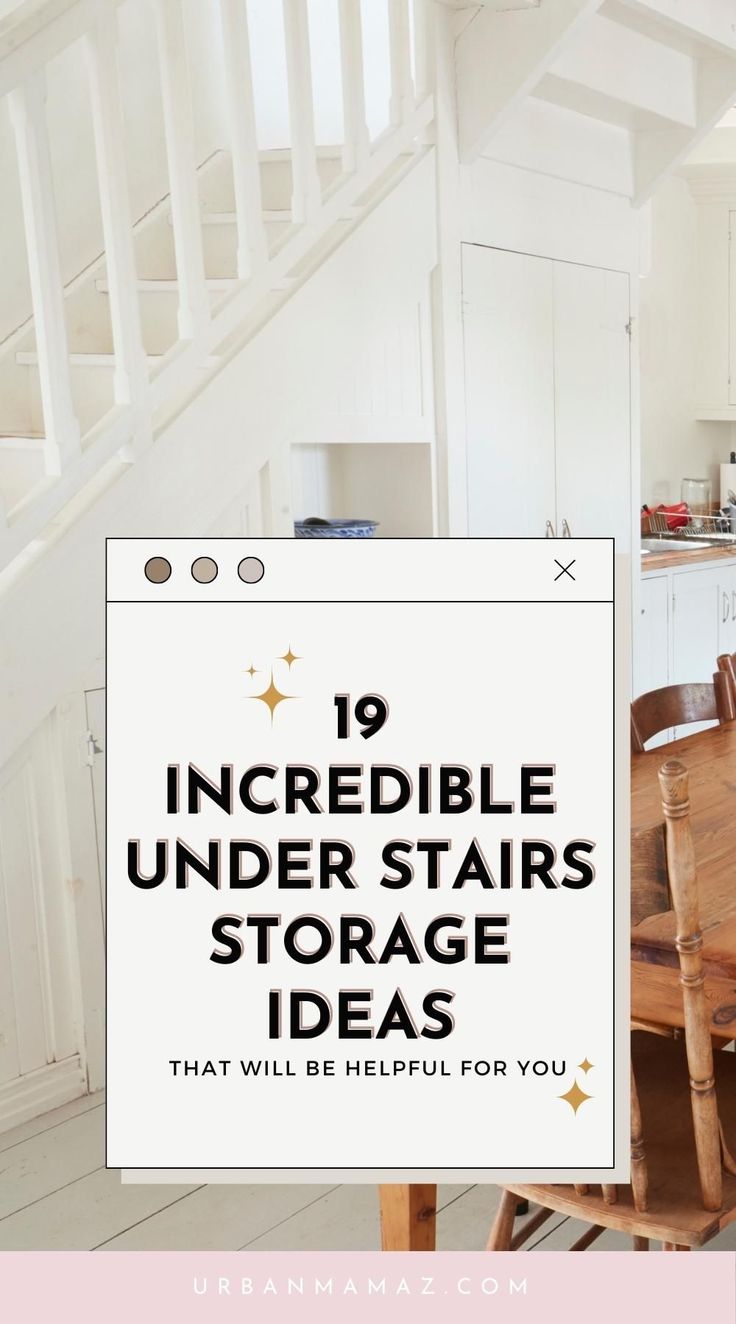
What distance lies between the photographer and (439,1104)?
1.01 meters

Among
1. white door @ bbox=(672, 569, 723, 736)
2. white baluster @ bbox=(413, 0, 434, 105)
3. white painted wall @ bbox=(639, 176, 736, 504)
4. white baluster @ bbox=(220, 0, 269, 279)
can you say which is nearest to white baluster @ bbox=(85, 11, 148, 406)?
white baluster @ bbox=(220, 0, 269, 279)

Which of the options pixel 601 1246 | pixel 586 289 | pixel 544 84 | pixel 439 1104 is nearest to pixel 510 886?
pixel 439 1104

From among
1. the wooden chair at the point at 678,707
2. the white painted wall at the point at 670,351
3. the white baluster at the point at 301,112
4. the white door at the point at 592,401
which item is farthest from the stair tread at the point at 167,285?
the white painted wall at the point at 670,351

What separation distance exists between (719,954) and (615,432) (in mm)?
3067

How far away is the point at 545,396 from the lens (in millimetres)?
4070

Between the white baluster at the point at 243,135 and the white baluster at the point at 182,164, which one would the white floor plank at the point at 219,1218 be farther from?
the white baluster at the point at 243,135

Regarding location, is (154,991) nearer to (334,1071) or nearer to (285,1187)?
(334,1071)

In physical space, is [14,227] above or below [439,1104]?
above

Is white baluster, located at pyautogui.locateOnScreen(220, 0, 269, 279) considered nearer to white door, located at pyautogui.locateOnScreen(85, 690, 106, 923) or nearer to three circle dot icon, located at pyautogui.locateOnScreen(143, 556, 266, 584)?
white door, located at pyautogui.locateOnScreen(85, 690, 106, 923)

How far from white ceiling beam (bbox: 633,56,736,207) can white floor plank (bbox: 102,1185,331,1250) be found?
3327mm

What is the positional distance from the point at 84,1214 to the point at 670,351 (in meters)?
4.96

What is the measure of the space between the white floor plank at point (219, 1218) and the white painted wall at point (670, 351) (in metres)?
4.31

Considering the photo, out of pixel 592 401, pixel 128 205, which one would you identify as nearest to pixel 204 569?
pixel 128 205
